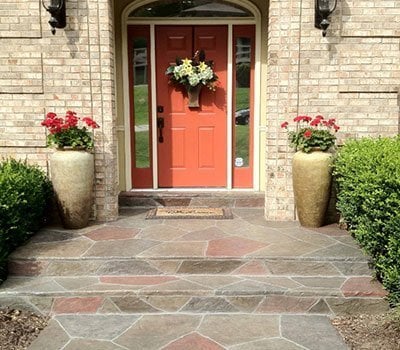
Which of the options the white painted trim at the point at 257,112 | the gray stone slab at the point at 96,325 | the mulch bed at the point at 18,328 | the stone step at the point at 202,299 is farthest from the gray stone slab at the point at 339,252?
the mulch bed at the point at 18,328

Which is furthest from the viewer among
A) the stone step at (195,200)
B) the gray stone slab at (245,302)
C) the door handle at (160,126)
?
the door handle at (160,126)

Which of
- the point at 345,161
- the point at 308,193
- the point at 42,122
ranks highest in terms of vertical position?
the point at 42,122

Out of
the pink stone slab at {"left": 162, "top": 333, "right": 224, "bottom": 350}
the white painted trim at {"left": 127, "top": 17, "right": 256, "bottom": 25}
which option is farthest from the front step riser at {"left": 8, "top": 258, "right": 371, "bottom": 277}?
the white painted trim at {"left": 127, "top": 17, "right": 256, "bottom": 25}

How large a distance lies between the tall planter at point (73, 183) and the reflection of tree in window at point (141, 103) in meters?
1.24

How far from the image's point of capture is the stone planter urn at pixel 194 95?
5828mm

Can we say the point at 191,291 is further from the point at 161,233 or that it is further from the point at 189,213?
the point at 189,213

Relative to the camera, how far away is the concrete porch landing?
321 centimetres

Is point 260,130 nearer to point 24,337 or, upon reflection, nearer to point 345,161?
point 345,161

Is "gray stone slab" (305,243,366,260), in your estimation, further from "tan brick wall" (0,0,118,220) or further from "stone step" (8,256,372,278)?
"tan brick wall" (0,0,118,220)

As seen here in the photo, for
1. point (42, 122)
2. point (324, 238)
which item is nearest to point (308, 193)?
point (324, 238)

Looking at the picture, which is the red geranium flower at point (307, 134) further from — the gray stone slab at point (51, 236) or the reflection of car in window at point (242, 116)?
the gray stone slab at point (51, 236)

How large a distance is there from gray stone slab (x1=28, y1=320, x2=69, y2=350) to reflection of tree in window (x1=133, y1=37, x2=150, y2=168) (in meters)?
2.96

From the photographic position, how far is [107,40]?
489 cm

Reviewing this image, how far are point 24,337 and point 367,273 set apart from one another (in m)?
2.74
